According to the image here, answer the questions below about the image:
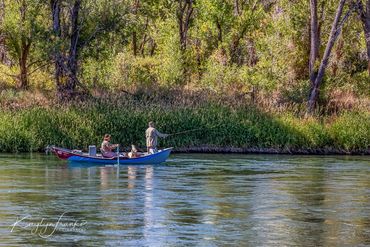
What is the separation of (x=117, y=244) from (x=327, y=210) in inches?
304

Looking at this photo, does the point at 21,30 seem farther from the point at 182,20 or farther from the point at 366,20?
the point at 366,20

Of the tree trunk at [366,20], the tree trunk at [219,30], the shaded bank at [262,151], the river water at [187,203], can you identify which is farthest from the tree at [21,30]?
the tree trunk at [366,20]

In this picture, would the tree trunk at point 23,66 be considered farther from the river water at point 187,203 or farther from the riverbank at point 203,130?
the river water at point 187,203

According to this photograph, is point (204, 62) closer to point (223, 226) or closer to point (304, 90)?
point (304, 90)

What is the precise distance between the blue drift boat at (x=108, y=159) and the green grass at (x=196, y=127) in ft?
17.7

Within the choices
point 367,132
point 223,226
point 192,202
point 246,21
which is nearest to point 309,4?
point 246,21

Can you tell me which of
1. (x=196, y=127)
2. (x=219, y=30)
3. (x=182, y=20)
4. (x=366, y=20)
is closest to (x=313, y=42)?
(x=366, y=20)

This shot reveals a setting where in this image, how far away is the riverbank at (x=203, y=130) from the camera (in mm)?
44312

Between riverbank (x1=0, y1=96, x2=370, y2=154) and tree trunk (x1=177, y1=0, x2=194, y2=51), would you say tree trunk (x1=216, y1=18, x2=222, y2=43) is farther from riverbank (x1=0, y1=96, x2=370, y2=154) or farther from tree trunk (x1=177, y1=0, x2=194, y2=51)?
riverbank (x1=0, y1=96, x2=370, y2=154)

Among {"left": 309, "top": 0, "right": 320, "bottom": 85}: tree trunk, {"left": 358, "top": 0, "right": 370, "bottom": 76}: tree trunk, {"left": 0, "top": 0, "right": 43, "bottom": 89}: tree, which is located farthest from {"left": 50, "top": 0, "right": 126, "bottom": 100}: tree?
{"left": 358, "top": 0, "right": 370, "bottom": 76}: tree trunk

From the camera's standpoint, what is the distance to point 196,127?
45.2m

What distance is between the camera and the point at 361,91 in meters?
53.0

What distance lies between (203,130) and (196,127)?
0.35 meters

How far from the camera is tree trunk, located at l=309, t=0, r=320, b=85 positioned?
5069cm
